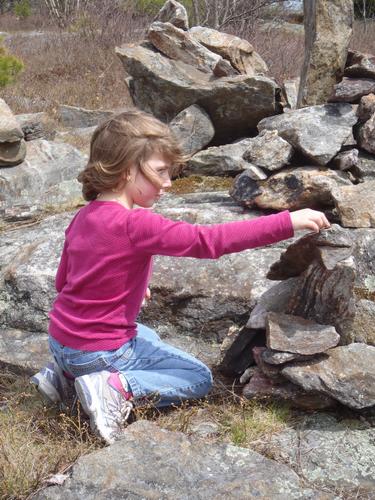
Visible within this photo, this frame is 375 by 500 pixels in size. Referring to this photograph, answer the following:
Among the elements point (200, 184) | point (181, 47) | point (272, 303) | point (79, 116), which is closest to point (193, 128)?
point (200, 184)

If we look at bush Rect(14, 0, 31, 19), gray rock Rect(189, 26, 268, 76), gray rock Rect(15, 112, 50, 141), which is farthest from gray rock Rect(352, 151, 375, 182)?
bush Rect(14, 0, 31, 19)

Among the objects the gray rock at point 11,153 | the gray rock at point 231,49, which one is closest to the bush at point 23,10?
the gray rock at point 11,153

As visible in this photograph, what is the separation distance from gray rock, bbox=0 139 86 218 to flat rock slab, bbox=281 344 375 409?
12.9ft

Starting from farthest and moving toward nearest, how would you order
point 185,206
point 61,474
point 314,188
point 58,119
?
point 58,119 < point 185,206 < point 314,188 < point 61,474

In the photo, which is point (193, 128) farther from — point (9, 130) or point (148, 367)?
point (148, 367)

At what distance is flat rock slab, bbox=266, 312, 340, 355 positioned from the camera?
2979mm

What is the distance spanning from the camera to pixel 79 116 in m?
11.1

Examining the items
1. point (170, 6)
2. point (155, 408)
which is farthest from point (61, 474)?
point (170, 6)

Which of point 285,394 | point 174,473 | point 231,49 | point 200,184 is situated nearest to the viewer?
point 174,473

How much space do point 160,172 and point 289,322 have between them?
0.93 metres

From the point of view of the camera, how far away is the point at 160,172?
3.07 metres

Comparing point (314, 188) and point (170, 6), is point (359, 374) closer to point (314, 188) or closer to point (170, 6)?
point (314, 188)

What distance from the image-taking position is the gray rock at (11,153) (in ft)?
25.1

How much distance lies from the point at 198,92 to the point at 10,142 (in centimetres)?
246
